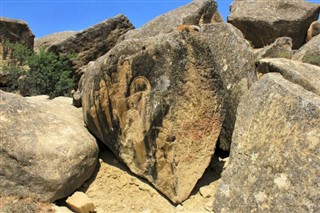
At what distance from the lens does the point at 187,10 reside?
10906mm

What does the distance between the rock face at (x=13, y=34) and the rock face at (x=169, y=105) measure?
8.79 meters

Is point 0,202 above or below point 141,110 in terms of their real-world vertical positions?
below

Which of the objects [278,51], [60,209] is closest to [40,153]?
[60,209]

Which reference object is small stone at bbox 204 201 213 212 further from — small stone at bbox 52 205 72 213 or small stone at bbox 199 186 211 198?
small stone at bbox 52 205 72 213

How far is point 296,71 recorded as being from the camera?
22.9 ft

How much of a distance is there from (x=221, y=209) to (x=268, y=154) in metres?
0.81

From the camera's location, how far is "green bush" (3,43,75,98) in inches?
441

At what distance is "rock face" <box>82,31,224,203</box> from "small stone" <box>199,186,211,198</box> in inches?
7.8

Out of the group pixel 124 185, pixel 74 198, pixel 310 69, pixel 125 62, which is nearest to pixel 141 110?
pixel 125 62

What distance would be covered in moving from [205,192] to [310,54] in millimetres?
6524

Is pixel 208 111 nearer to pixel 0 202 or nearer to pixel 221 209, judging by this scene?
pixel 221 209

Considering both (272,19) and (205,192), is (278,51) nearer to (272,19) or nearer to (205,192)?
(272,19)

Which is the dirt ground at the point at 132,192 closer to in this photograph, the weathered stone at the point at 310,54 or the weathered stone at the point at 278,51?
the weathered stone at the point at 278,51

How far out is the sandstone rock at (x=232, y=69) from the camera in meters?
6.38
